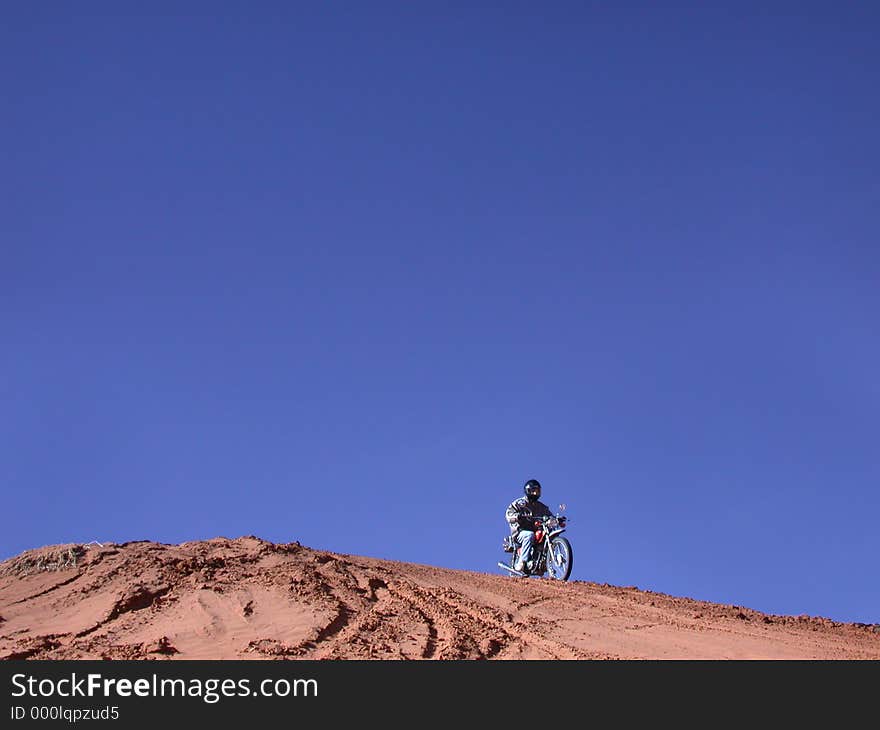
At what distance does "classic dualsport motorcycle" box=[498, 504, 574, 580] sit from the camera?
19.6 metres

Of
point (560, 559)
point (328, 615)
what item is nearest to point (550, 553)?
point (560, 559)

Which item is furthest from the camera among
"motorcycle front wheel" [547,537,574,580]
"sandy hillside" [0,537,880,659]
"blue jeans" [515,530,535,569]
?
"blue jeans" [515,530,535,569]

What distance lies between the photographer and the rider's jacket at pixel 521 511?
21.7m

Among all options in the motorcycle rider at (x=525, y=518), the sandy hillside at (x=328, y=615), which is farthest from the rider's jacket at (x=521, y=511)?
the sandy hillside at (x=328, y=615)

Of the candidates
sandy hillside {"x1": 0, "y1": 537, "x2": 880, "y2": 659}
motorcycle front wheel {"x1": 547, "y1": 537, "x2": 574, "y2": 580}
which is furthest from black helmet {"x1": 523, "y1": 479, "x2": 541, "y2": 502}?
sandy hillside {"x1": 0, "y1": 537, "x2": 880, "y2": 659}

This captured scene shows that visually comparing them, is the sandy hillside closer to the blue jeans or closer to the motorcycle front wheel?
the motorcycle front wheel

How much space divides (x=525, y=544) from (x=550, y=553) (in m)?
0.92

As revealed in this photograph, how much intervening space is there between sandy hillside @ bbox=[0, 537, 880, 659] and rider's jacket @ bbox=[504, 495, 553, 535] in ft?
12.2

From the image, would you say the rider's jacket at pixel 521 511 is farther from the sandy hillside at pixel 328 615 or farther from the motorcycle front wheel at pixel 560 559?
the sandy hillside at pixel 328 615

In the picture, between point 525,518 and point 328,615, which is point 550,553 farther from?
point 328,615

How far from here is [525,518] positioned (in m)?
21.7

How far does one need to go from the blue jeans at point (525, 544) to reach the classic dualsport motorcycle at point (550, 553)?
105 mm
